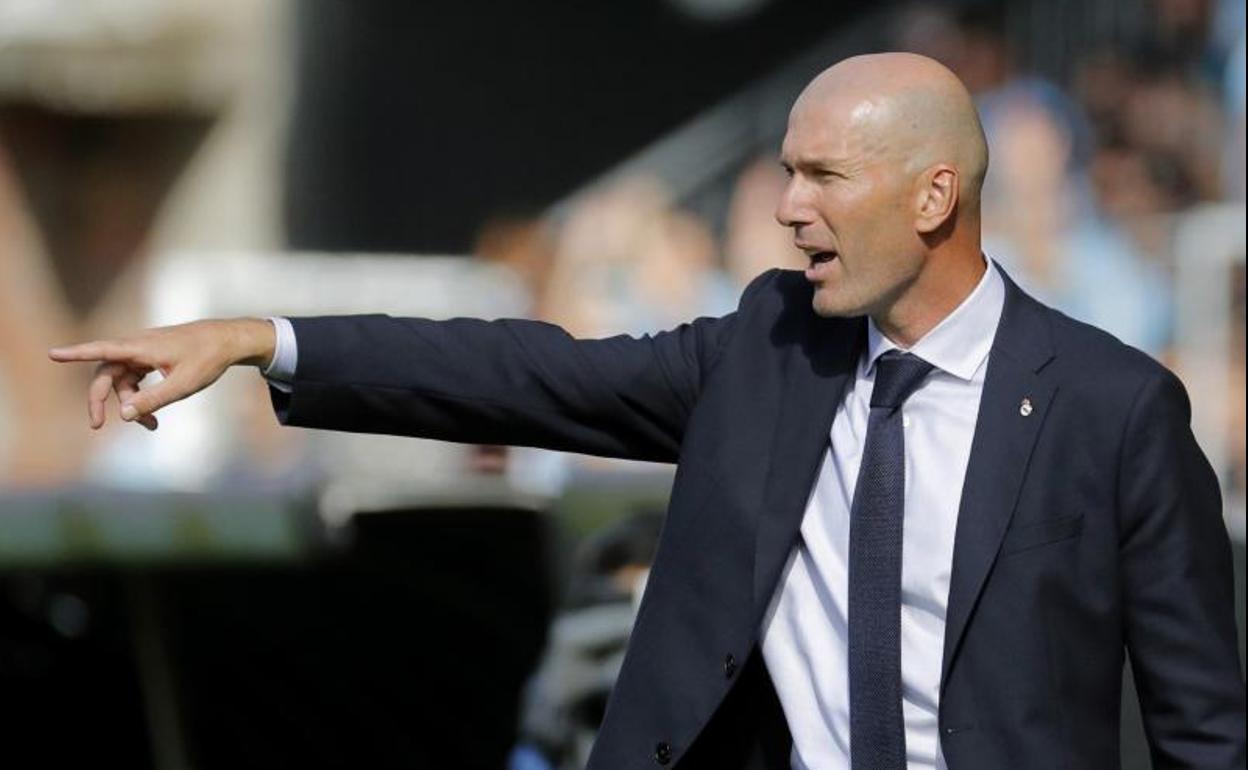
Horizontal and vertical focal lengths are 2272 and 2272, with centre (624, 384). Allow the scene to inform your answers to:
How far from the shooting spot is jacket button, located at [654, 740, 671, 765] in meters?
2.64

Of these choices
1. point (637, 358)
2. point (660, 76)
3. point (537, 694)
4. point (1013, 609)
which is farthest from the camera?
point (660, 76)

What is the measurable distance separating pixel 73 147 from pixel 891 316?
3.40 metres

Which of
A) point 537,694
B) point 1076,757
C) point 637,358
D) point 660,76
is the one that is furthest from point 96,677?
point 1076,757

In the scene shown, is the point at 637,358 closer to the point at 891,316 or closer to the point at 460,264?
the point at 891,316

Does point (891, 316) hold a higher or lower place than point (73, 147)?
lower

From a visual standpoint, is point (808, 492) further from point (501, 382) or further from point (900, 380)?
point (501, 382)

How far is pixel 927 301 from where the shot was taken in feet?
8.78

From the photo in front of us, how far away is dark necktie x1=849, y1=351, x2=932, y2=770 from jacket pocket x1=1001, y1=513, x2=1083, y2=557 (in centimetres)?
13

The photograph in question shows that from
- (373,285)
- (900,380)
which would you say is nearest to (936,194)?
(900,380)

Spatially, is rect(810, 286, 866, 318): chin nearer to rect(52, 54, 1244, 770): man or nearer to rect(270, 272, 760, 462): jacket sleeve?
rect(52, 54, 1244, 770): man

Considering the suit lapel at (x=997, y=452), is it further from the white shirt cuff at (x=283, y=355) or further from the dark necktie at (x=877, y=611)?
the white shirt cuff at (x=283, y=355)

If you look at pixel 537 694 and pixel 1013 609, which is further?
pixel 537 694

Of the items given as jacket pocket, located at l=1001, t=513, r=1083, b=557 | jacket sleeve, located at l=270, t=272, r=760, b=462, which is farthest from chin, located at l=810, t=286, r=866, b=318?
jacket pocket, located at l=1001, t=513, r=1083, b=557

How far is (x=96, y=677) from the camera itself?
18.5 ft
